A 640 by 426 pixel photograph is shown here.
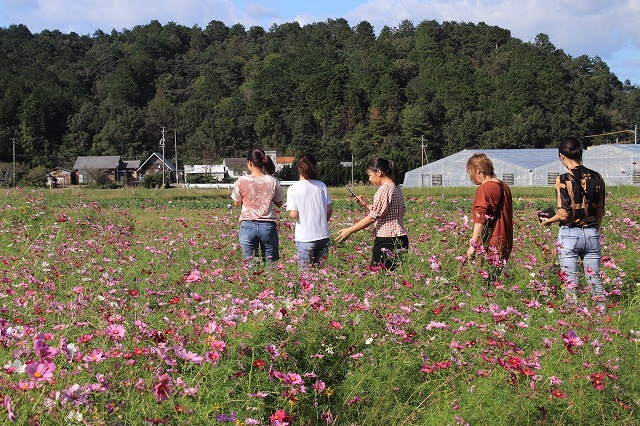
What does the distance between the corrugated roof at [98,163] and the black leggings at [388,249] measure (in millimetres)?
66806

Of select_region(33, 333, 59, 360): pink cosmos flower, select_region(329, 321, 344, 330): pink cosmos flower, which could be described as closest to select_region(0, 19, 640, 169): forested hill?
select_region(329, 321, 344, 330): pink cosmos flower

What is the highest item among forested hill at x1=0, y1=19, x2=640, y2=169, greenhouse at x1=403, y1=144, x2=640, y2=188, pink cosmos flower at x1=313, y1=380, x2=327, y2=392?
forested hill at x1=0, y1=19, x2=640, y2=169

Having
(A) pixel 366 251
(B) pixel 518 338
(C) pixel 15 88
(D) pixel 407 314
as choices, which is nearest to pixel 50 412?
(D) pixel 407 314

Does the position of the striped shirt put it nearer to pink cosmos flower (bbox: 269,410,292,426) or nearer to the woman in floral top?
the woman in floral top

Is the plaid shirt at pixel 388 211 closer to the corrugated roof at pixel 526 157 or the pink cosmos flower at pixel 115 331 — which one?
the pink cosmos flower at pixel 115 331

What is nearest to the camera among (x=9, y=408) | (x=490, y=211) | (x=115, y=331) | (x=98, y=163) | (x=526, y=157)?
(x=9, y=408)

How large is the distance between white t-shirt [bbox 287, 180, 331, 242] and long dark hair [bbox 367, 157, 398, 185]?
408mm

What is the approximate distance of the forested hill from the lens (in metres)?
82.8

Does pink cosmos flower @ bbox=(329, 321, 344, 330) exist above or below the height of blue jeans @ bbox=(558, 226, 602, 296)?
below

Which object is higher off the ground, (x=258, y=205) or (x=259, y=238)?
(x=258, y=205)

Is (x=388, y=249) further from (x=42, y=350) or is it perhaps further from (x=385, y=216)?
(x=42, y=350)

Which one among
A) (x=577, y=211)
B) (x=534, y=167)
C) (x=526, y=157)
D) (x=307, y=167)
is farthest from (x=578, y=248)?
(x=526, y=157)

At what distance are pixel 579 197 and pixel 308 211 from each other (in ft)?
6.60

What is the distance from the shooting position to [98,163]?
69812 mm
